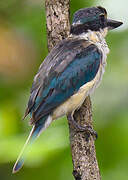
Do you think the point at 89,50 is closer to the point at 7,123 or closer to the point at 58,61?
the point at 58,61

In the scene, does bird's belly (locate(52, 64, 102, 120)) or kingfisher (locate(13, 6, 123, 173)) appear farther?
bird's belly (locate(52, 64, 102, 120))

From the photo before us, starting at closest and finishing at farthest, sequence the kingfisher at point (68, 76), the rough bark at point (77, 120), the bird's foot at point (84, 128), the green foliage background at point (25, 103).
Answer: the rough bark at point (77, 120) < the bird's foot at point (84, 128) < the kingfisher at point (68, 76) < the green foliage background at point (25, 103)

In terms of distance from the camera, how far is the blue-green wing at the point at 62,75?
22.3 ft

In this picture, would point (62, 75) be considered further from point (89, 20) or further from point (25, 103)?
point (25, 103)

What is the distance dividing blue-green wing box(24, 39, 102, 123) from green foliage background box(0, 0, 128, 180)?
1.08 ft

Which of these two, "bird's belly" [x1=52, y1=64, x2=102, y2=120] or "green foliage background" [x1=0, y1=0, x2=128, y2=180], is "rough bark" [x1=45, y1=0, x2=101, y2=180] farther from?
"green foliage background" [x1=0, y1=0, x2=128, y2=180]

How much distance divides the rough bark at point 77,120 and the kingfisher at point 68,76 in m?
0.06

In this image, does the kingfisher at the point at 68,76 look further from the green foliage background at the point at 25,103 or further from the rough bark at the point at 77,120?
the green foliage background at the point at 25,103

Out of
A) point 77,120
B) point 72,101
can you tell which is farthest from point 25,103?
point 77,120

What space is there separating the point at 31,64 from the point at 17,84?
10.1 inches

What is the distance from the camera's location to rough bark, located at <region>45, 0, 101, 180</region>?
20.4 feet

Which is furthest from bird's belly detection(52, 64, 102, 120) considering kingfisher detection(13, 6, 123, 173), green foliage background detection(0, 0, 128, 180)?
green foliage background detection(0, 0, 128, 180)

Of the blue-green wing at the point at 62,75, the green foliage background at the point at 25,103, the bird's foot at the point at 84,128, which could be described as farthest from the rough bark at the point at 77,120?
the green foliage background at the point at 25,103

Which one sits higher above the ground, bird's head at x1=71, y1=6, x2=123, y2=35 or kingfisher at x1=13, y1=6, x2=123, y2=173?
bird's head at x1=71, y1=6, x2=123, y2=35
